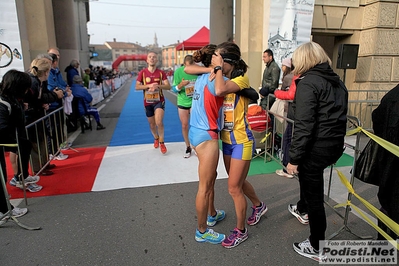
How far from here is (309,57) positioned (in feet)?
7.92

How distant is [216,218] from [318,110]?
1.72 metres

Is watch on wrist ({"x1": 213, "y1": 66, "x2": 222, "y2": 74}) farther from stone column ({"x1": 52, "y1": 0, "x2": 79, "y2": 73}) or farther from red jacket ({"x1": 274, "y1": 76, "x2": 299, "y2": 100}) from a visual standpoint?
stone column ({"x1": 52, "y1": 0, "x2": 79, "y2": 73})

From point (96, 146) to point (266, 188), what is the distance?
13.9 ft

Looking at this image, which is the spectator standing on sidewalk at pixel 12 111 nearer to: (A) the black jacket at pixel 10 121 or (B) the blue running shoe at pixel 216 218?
(A) the black jacket at pixel 10 121

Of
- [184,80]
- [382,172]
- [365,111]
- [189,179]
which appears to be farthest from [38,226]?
[365,111]

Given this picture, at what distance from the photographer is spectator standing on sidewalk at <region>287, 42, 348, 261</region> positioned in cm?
233

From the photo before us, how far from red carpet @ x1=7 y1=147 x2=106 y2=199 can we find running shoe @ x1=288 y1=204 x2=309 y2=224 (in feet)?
9.66

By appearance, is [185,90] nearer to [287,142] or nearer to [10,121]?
[287,142]

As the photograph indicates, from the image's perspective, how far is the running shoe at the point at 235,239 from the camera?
2.82m

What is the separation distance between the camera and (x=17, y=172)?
4211mm

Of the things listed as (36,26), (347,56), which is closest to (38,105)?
(36,26)

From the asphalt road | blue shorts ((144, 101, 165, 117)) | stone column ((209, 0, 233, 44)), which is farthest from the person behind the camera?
stone column ((209, 0, 233, 44))

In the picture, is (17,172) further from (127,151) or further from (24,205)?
(127,151)

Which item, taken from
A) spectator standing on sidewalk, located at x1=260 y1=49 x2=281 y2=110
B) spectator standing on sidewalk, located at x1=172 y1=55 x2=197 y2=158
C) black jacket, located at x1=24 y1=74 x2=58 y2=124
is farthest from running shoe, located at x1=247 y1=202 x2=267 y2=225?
black jacket, located at x1=24 y1=74 x2=58 y2=124
